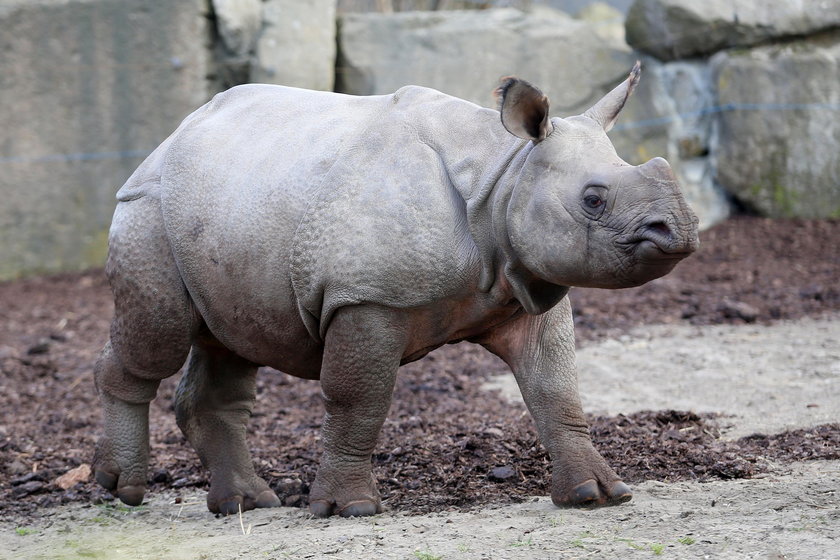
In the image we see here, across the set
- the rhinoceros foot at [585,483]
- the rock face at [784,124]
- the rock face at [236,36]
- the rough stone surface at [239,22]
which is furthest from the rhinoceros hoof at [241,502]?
the rock face at [784,124]

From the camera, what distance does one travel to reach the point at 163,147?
4.77 meters

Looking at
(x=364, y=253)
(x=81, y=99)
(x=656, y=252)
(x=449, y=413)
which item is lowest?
(x=449, y=413)

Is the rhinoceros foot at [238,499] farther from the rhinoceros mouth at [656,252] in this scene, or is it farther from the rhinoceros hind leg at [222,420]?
the rhinoceros mouth at [656,252]

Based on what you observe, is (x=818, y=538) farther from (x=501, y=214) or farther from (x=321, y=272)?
(x=321, y=272)

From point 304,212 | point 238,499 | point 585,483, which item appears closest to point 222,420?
point 238,499

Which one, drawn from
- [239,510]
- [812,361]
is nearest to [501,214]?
[239,510]

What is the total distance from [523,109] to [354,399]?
117cm

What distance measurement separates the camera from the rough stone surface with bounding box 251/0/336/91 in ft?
33.2

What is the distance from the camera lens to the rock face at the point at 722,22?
10047 millimetres

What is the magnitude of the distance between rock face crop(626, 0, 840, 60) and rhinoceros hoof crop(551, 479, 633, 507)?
278 inches

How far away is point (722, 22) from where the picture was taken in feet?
33.3

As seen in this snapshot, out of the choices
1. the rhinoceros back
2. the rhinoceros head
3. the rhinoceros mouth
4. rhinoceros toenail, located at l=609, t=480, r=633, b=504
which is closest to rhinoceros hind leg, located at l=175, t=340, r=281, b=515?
the rhinoceros back

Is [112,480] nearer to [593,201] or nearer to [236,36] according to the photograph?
[593,201]

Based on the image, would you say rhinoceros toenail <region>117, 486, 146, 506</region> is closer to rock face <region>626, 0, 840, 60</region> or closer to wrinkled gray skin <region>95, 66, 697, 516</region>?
wrinkled gray skin <region>95, 66, 697, 516</region>
